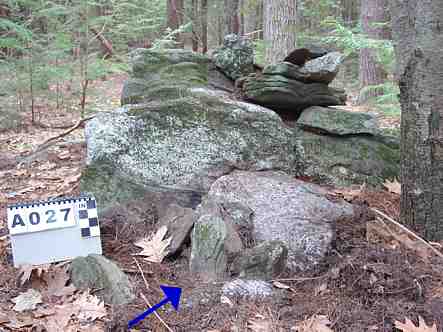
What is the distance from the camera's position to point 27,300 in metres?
2.70

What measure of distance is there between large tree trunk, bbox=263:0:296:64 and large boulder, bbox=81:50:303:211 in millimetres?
2817

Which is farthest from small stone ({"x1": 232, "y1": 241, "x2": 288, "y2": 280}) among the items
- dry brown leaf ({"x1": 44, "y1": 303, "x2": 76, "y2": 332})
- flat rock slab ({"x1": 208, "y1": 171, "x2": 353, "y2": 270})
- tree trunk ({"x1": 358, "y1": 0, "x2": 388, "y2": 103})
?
tree trunk ({"x1": 358, "y1": 0, "x2": 388, "y2": 103})

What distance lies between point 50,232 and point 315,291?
1.77 metres

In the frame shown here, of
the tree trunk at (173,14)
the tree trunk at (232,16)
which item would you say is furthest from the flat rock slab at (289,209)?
the tree trunk at (232,16)

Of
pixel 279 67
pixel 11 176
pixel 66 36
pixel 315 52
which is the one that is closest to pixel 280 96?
pixel 279 67

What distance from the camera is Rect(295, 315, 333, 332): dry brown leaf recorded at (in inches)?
91.1

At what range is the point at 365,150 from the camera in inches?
167

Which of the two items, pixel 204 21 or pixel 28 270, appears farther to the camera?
pixel 204 21

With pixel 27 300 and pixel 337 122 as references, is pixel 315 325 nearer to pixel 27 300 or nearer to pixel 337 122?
pixel 27 300

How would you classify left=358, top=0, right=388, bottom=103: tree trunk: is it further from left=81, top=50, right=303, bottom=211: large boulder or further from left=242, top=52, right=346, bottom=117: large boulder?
left=81, top=50, right=303, bottom=211: large boulder

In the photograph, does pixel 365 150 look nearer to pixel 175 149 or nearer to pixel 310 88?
pixel 310 88

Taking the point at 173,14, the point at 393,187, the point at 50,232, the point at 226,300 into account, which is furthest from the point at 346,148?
the point at 173,14

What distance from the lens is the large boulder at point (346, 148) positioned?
4.10m

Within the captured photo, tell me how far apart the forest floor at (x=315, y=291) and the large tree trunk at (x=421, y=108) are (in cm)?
24
